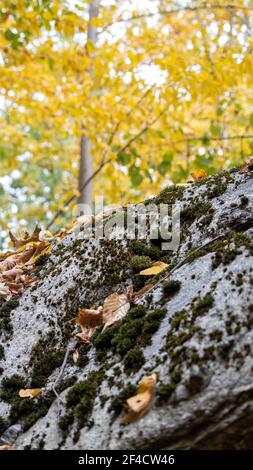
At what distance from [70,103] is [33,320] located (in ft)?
19.8

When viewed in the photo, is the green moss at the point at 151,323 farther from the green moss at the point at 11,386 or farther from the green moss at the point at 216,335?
the green moss at the point at 11,386

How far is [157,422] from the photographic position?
1.60 meters

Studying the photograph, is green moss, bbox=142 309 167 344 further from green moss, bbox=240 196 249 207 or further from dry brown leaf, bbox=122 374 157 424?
green moss, bbox=240 196 249 207

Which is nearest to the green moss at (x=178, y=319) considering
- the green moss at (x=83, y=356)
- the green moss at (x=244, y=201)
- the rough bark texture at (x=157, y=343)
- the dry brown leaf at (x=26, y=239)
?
the rough bark texture at (x=157, y=343)

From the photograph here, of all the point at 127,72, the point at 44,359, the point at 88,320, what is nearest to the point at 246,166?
the point at 88,320

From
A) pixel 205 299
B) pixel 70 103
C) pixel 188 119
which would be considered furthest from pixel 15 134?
pixel 205 299

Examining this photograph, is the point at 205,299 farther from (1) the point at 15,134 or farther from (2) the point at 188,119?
(1) the point at 15,134

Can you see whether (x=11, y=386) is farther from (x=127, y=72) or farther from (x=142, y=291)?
(x=127, y=72)

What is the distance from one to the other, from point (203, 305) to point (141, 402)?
43cm

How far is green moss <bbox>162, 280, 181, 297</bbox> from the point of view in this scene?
2.09m

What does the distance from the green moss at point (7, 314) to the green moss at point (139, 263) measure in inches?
27.9

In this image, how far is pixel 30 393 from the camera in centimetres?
215

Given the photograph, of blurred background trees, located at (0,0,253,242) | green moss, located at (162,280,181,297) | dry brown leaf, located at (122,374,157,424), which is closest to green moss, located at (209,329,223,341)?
dry brown leaf, located at (122,374,157,424)

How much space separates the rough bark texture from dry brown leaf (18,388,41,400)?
3 centimetres
